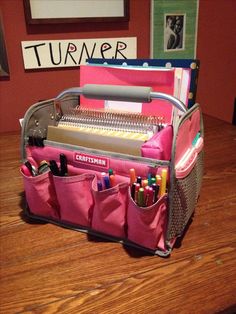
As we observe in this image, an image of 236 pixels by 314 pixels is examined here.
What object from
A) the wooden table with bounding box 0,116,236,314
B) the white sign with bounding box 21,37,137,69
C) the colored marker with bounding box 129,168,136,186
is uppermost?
the white sign with bounding box 21,37,137,69

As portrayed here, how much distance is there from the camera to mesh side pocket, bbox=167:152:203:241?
55cm

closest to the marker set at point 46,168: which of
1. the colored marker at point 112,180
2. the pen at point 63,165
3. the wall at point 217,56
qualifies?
the pen at point 63,165

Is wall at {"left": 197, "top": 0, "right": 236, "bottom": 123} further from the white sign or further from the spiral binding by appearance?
the spiral binding

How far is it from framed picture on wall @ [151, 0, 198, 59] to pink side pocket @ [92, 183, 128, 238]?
3.23 feet

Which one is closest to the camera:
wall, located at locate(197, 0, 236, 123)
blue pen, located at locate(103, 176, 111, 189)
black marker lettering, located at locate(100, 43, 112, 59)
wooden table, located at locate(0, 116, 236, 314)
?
wooden table, located at locate(0, 116, 236, 314)

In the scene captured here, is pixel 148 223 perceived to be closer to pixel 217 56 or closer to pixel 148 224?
pixel 148 224

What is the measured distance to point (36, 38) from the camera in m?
1.18

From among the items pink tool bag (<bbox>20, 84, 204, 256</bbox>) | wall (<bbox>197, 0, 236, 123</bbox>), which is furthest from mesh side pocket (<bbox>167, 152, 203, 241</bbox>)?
wall (<bbox>197, 0, 236, 123</bbox>)

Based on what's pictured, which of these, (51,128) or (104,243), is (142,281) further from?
(51,128)

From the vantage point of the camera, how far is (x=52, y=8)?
3.75 ft

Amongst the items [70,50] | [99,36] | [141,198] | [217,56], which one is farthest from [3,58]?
[217,56]

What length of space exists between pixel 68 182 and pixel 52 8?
826mm

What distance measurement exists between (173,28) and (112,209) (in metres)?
1.07

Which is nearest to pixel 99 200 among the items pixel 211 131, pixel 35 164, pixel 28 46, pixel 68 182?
pixel 68 182
